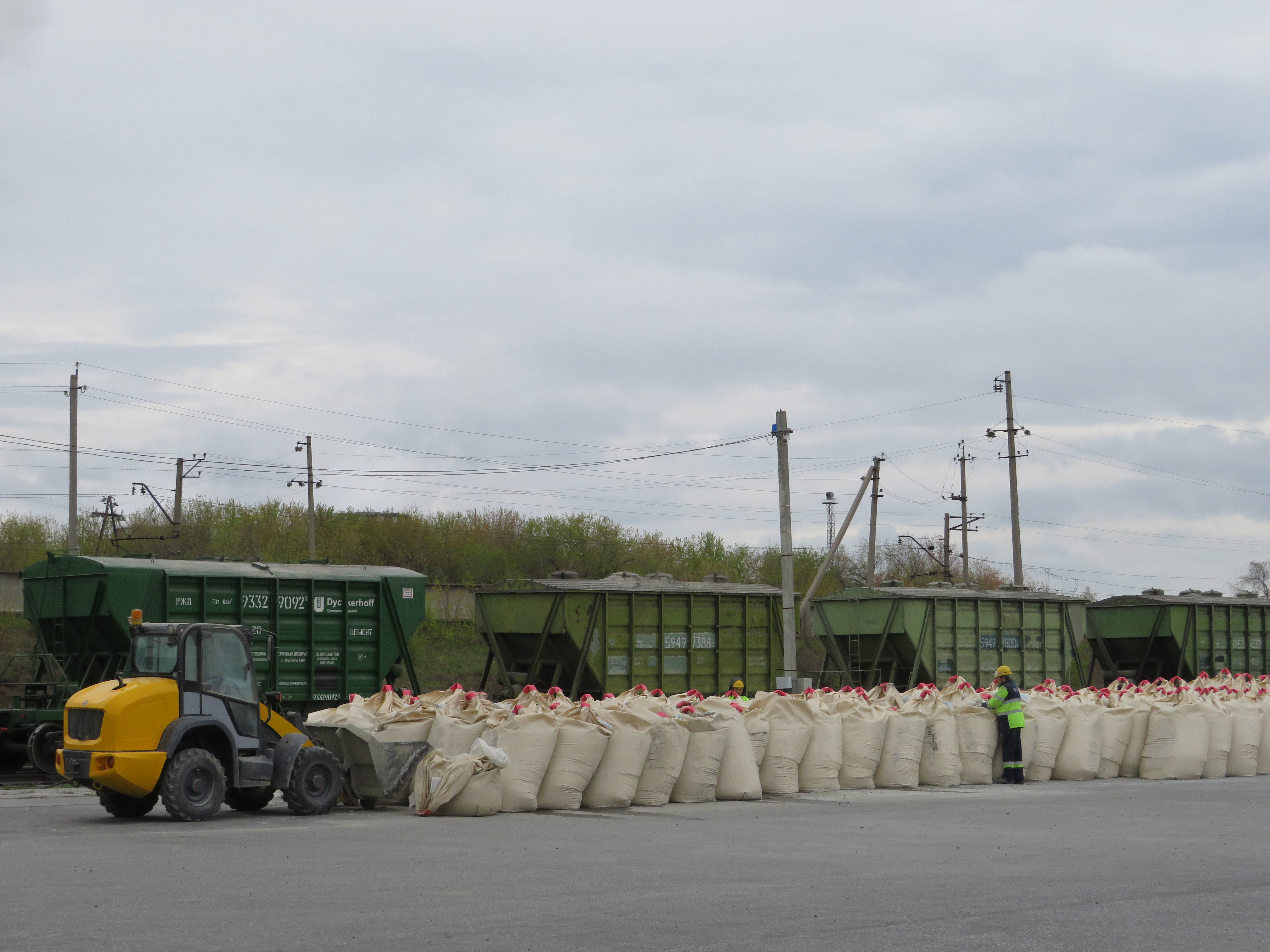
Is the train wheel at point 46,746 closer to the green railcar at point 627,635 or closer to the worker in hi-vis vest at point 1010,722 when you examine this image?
the green railcar at point 627,635

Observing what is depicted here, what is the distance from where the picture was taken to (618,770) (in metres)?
12.8

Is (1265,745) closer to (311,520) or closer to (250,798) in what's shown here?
(250,798)

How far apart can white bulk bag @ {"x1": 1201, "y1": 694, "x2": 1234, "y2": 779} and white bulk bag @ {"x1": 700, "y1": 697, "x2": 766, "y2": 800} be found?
262 inches

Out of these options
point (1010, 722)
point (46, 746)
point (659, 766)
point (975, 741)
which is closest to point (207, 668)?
point (46, 746)

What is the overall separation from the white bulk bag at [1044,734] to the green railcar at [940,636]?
710cm

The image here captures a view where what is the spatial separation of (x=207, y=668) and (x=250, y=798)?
1.53 metres

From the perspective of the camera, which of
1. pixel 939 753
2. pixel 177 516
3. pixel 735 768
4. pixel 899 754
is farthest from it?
pixel 177 516

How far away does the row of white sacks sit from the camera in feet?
40.8

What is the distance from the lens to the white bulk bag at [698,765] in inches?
522

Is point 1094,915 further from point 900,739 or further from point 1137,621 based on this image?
point 1137,621

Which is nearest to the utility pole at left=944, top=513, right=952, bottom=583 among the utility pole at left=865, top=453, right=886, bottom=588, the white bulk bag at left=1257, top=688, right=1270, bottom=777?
the utility pole at left=865, top=453, right=886, bottom=588

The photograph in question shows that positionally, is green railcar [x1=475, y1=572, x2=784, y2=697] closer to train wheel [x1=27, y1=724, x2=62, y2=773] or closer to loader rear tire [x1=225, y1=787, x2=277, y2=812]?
train wheel [x1=27, y1=724, x2=62, y2=773]

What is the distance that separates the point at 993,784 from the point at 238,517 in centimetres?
3682

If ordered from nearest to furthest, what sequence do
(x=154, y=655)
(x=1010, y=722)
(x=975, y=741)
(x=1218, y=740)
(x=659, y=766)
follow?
(x=154, y=655) → (x=659, y=766) → (x=1010, y=722) → (x=975, y=741) → (x=1218, y=740)
